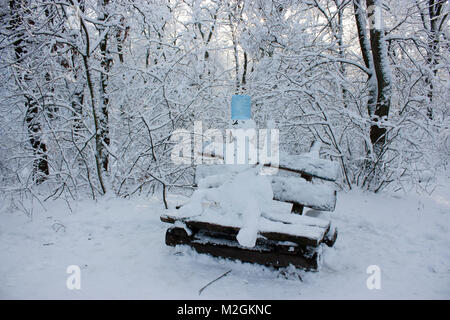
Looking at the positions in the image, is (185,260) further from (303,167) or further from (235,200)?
(303,167)

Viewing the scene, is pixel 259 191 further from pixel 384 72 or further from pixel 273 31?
pixel 273 31

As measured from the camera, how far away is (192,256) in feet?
9.59

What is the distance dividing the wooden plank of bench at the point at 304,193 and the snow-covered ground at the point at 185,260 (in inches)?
19.1

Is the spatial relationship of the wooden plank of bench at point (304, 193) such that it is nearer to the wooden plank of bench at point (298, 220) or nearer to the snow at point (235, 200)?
the wooden plank of bench at point (298, 220)

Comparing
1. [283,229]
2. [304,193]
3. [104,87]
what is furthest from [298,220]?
[104,87]

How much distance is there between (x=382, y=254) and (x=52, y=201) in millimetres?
4739

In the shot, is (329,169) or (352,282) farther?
(329,169)

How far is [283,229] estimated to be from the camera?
2529mm

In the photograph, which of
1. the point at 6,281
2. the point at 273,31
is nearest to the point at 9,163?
the point at 6,281

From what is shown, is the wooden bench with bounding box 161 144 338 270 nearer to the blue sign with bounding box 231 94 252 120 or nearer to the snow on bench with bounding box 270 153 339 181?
the snow on bench with bounding box 270 153 339 181

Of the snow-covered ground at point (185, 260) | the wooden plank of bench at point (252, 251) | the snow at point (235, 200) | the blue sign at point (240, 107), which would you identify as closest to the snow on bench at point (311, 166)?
the snow at point (235, 200)

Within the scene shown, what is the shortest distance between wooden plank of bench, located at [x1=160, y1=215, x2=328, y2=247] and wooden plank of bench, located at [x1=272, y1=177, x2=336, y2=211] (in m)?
0.45
